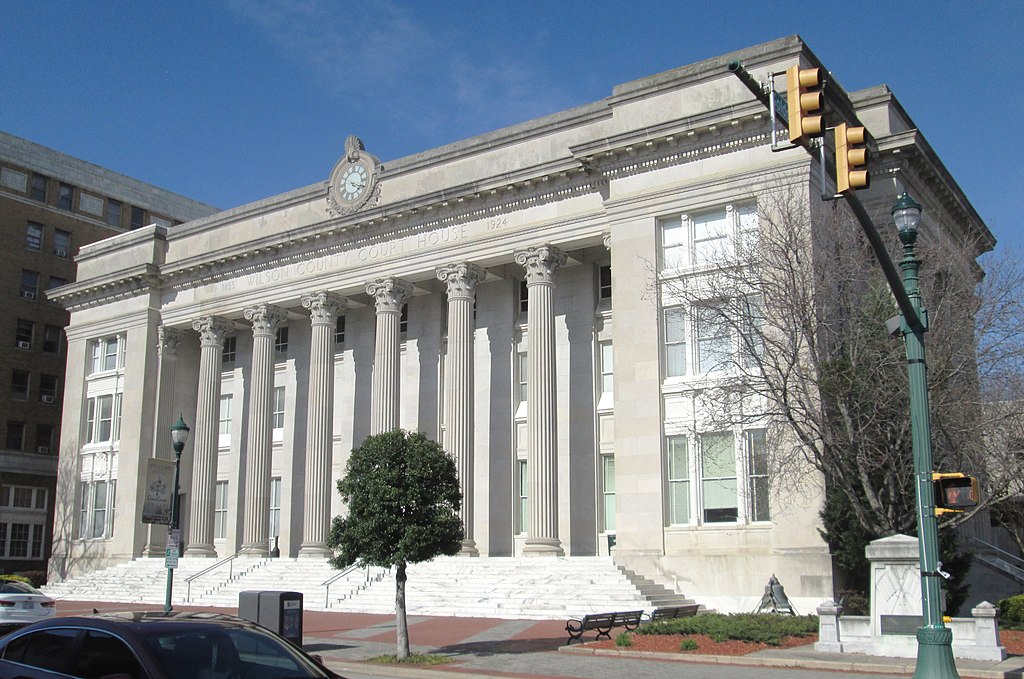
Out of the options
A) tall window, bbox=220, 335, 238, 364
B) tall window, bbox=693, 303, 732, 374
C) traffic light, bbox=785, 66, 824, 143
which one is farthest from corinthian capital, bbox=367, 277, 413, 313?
traffic light, bbox=785, 66, 824, 143

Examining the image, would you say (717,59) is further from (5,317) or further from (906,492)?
(5,317)

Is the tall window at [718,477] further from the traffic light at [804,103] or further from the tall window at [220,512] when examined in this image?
the tall window at [220,512]

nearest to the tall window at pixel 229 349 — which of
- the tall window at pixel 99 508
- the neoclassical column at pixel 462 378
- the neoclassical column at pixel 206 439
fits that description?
the neoclassical column at pixel 206 439

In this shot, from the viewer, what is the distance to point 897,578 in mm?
19047

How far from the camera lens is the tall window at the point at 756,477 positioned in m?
29.8

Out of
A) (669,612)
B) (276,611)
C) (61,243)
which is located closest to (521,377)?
(669,612)

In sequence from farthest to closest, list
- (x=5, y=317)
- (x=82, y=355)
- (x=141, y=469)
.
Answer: (x=5, y=317)
(x=82, y=355)
(x=141, y=469)

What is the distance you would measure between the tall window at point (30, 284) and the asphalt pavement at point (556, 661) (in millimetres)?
43171

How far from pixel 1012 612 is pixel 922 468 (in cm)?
1352

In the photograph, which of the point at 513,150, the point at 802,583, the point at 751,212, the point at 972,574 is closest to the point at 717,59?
the point at 751,212

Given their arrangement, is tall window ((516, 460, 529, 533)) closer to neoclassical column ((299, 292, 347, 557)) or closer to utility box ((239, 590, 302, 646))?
neoclassical column ((299, 292, 347, 557))

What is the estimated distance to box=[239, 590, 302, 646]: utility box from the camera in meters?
18.6

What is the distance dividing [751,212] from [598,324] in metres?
8.30

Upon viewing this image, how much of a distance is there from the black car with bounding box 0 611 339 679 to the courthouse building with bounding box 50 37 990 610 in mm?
21594
